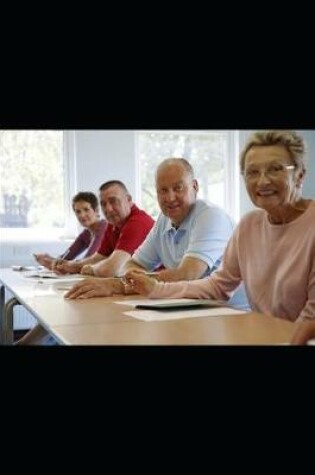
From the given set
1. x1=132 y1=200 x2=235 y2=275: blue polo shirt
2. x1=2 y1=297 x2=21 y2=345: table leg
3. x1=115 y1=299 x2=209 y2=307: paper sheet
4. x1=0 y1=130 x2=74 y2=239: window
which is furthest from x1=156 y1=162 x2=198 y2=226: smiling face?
x1=0 y1=130 x2=74 y2=239: window

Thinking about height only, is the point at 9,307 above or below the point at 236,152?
below

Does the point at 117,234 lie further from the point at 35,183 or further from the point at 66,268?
the point at 35,183

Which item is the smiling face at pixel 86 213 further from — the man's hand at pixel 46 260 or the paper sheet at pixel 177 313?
the paper sheet at pixel 177 313

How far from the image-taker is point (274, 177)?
5.09 feet

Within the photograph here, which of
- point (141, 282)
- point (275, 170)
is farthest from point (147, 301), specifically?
point (275, 170)

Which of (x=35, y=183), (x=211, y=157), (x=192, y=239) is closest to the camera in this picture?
(x=192, y=239)

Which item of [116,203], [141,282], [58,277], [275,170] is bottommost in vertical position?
[58,277]

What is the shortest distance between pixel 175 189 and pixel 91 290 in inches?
20.2

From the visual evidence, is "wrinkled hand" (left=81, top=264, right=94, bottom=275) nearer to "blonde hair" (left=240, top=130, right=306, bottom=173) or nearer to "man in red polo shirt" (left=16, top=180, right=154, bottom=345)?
"man in red polo shirt" (left=16, top=180, right=154, bottom=345)

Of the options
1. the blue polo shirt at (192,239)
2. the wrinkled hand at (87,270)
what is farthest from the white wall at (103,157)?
the blue polo shirt at (192,239)

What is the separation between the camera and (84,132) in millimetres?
4359
